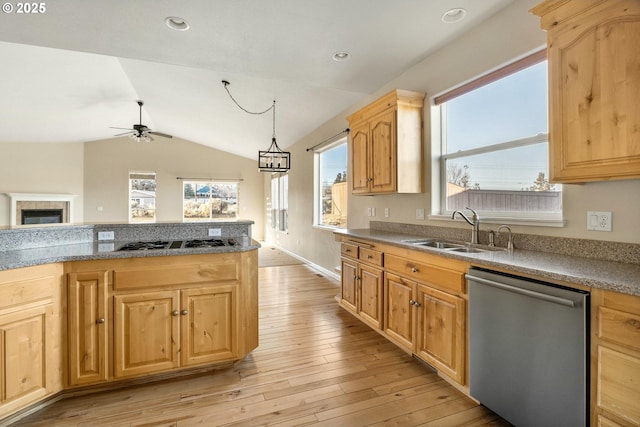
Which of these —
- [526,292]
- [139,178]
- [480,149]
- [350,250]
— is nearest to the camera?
[526,292]

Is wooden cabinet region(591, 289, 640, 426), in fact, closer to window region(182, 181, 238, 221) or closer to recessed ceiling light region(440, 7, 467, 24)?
recessed ceiling light region(440, 7, 467, 24)

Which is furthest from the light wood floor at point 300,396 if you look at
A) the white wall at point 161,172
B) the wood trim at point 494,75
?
the white wall at point 161,172

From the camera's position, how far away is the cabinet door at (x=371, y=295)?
2.70 metres

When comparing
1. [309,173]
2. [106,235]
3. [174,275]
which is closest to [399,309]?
[174,275]

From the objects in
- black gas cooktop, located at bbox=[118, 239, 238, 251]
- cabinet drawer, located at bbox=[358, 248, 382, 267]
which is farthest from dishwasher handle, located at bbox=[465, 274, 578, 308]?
black gas cooktop, located at bbox=[118, 239, 238, 251]

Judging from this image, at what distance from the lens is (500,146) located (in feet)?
7.72

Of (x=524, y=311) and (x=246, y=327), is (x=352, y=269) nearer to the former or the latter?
(x=246, y=327)

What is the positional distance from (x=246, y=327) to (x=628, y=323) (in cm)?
214

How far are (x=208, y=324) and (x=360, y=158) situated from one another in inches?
91.7

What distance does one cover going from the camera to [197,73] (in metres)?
4.39

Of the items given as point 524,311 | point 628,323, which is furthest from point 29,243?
point 628,323

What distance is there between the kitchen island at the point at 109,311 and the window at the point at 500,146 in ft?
6.45

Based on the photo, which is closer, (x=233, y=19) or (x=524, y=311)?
(x=524, y=311)

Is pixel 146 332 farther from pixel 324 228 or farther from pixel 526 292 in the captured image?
pixel 324 228
